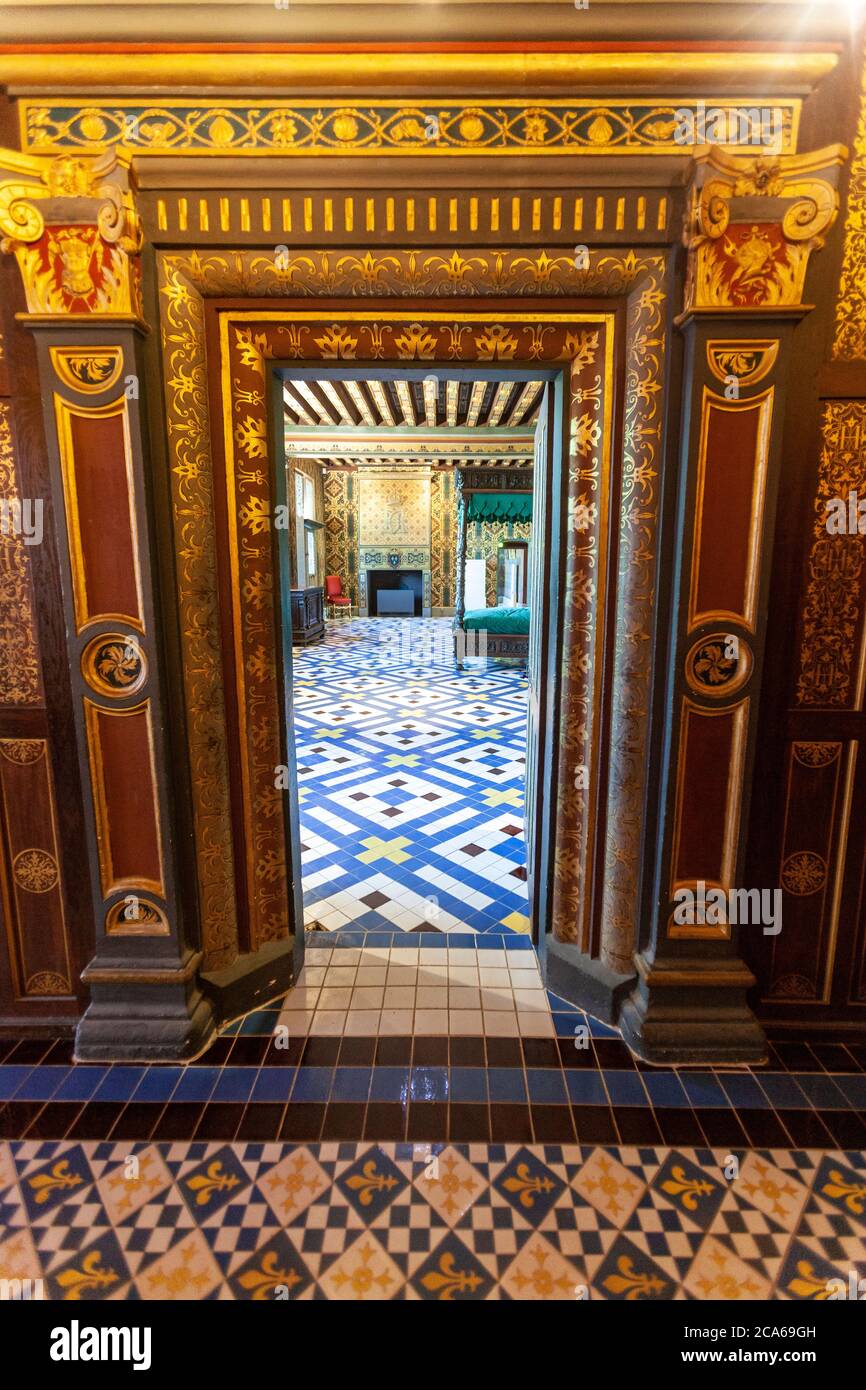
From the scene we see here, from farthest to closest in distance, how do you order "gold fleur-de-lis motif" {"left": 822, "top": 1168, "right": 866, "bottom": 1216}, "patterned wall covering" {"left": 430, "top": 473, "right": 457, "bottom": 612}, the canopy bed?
"patterned wall covering" {"left": 430, "top": 473, "right": 457, "bottom": 612}, the canopy bed, "gold fleur-de-lis motif" {"left": 822, "top": 1168, "right": 866, "bottom": 1216}

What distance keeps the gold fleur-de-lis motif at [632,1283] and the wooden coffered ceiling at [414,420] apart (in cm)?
412

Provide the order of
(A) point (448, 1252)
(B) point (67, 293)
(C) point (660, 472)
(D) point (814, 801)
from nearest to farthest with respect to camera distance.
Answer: (A) point (448, 1252) < (B) point (67, 293) < (C) point (660, 472) < (D) point (814, 801)

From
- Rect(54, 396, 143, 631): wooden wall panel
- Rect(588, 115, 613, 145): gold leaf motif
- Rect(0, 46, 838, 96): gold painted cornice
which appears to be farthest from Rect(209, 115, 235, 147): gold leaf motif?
Rect(588, 115, 613, 145): gold leaf motif

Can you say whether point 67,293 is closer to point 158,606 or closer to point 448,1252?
point 158,606

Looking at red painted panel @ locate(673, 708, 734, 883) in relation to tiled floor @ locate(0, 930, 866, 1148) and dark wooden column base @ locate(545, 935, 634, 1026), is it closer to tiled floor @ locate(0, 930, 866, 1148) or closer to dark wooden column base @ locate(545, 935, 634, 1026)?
dark wooden column base @ locate(545, 935, 634, 1026)

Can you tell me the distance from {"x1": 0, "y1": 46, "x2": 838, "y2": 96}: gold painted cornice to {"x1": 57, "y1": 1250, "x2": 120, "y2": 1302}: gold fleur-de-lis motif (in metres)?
3.35

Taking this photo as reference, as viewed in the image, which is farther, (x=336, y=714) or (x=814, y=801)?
(x=336, y=714)

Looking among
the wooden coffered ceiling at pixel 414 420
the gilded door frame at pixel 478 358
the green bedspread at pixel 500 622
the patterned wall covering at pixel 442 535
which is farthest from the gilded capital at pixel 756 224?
the patterned wall covering at pixel 442 535

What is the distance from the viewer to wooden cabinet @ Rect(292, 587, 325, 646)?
1221cm

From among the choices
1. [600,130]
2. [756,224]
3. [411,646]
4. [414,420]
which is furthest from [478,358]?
[411,646]

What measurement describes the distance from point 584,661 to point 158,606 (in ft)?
5.02

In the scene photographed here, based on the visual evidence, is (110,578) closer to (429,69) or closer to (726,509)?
(429,69)

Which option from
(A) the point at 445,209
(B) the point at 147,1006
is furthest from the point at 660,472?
(B) the point at 147,1006

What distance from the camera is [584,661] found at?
2.33m
